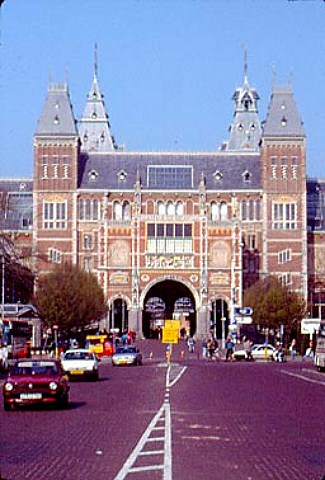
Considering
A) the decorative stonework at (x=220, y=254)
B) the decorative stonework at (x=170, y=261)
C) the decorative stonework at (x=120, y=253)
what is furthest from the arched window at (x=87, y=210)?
the decorative stonework at (x=220, y=254)

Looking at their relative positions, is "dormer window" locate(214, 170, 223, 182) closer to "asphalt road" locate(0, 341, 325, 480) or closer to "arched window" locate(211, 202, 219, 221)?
"arched window" locate(211, 202, 219, 221)

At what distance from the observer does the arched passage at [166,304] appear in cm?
12194

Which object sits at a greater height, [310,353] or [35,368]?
[35,368]

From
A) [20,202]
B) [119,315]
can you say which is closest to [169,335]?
[119,315]

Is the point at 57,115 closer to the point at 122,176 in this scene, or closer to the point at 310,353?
the point at 122,176

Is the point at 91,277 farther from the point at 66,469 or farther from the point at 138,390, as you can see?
the point at 66,469

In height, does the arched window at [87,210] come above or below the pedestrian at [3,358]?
above

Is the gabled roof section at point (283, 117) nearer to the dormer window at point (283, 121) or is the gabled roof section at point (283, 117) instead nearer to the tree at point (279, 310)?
the dormer window at point (283, 121)

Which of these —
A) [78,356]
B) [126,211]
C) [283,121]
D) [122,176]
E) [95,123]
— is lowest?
[78,356]

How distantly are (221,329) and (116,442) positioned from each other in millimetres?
96425

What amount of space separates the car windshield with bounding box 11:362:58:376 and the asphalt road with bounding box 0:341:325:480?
97cm

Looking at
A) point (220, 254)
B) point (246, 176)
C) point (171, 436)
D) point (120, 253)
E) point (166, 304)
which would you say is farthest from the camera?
point (166, 304)

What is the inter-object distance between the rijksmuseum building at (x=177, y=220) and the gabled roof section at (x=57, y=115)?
0.12 m

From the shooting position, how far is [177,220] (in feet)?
387
